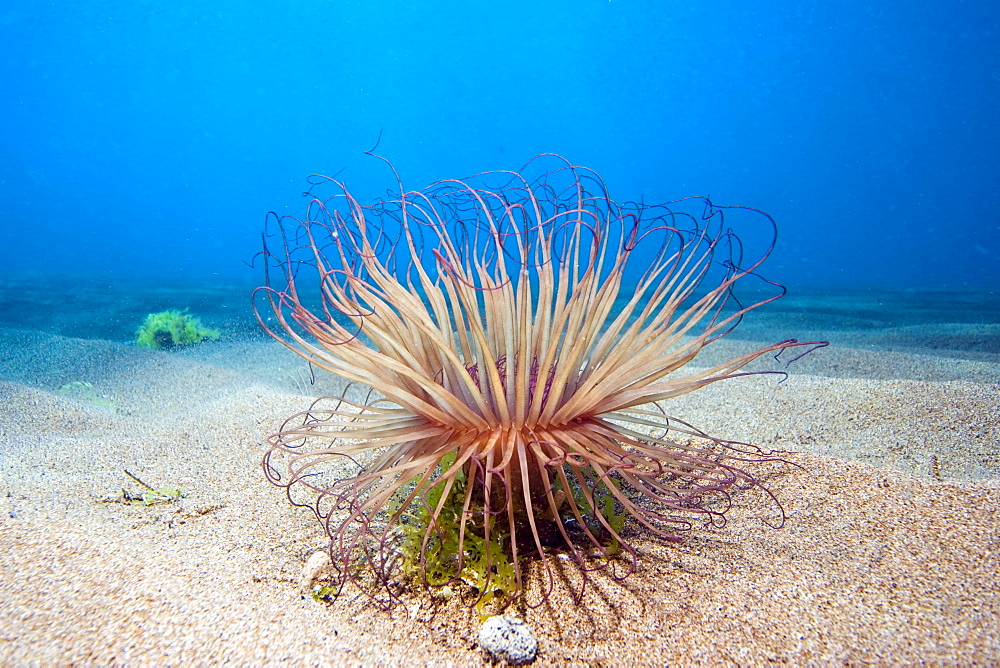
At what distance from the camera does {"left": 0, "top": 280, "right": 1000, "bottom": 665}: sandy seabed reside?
143 centimetres

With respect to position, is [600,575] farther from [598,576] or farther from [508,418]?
[508,418]

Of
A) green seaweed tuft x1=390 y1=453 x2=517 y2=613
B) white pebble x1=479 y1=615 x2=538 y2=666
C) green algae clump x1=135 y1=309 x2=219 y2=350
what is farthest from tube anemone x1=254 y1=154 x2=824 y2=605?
green algae clump x1=135 y1=309 x2=219 y2=350

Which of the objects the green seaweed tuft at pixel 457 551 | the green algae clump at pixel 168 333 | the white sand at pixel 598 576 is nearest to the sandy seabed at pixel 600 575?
the white sand at pixel 598 576

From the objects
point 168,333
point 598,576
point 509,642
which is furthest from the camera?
point 168,333

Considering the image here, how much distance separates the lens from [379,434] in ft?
6.88

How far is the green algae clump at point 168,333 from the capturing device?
27.1 feet

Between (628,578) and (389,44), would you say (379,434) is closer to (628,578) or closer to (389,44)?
(628,578)

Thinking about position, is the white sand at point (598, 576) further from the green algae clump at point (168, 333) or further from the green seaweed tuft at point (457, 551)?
the green algae clump at point (168, 333)

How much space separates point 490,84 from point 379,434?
9368cm

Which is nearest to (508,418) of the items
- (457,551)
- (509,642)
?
(457,551)

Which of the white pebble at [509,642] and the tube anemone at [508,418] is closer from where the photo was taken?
the white pebble at [509,642]

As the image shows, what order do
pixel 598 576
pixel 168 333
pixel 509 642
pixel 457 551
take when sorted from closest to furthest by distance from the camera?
1. pixel 509 642
2. pixel 598 576
3. pixel 457 551
4. pixel 168 333

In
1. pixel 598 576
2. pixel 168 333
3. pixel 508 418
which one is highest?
pixel 508 418

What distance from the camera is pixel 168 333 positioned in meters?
8.41
